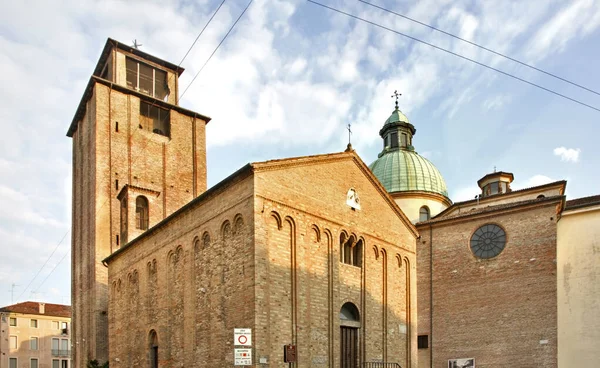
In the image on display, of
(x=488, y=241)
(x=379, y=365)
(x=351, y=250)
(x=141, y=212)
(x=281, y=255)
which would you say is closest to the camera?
(x=281, y=255)

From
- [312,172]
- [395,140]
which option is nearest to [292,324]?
[312,172]

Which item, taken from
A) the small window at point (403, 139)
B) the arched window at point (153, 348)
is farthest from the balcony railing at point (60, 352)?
the small window at point (403, 139)

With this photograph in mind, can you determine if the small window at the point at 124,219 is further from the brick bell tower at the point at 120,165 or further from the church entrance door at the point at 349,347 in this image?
the church entrance door at the point at 349,347

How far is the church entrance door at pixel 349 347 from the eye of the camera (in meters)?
16.3

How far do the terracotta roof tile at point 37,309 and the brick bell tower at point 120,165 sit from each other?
21.2 meters

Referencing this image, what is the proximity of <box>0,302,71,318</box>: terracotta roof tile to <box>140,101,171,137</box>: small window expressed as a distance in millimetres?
25995

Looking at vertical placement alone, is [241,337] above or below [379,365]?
above

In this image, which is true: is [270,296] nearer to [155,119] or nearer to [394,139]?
[155,119]

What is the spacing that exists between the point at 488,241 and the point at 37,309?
41.3m

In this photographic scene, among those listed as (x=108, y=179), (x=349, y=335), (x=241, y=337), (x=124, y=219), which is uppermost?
(x=108, y=179)

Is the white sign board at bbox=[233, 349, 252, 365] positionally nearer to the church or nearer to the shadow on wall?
the church

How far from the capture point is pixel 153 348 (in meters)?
18.9

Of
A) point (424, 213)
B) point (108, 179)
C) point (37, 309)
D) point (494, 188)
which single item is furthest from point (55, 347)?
point (494, 188)

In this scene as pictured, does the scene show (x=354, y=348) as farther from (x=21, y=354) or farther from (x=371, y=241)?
(x=21, y=354)
